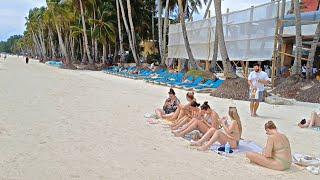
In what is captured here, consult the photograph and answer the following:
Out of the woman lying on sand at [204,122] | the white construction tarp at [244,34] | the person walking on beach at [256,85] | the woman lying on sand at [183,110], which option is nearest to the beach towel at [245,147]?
the woman lying on sand at [204,122]

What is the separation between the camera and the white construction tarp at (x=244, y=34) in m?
21.3

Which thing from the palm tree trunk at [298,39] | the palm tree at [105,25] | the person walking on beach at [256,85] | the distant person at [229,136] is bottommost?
the distant person at [229,136]

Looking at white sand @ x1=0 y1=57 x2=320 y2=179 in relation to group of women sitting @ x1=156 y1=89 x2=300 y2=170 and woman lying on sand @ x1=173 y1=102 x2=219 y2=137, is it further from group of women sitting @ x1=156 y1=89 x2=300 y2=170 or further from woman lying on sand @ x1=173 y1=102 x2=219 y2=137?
woman lying on sand @ x1=173 y1=102 x2=219 y2=137

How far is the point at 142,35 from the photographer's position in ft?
162

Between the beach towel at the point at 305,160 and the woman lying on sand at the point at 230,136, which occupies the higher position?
the woman lying on sand at the point at 230,136

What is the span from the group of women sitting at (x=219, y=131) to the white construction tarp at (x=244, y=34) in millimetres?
12100

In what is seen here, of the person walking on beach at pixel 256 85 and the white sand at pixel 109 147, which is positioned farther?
the person walking on beach at pixel 256 85

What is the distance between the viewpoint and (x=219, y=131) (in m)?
7.48

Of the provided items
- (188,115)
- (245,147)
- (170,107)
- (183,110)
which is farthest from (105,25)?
(245,147)

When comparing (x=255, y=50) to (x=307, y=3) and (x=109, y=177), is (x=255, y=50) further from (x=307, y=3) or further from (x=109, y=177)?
(x=109, y=177)

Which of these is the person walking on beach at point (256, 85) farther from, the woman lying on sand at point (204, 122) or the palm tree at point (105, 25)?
the palm tree at point (105, 25)

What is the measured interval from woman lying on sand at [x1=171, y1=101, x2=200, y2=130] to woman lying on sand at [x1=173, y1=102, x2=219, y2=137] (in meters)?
0.40

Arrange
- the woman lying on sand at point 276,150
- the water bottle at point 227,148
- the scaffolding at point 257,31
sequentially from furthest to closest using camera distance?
the scaffolding at point 257,31 → the water bottle at point 227,148 → the woman lying on sand at point 276,150

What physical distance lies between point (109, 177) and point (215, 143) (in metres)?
2.65
